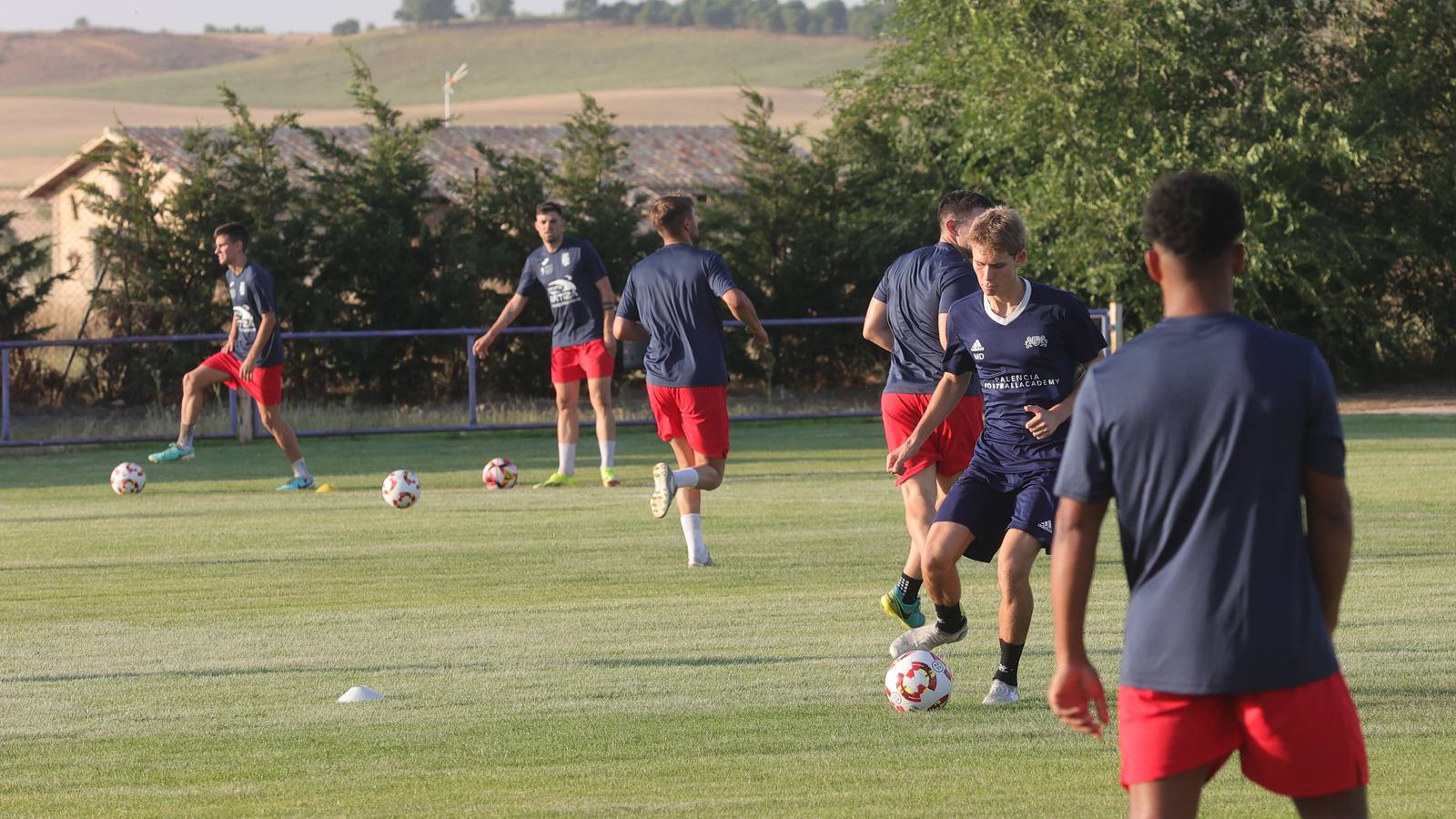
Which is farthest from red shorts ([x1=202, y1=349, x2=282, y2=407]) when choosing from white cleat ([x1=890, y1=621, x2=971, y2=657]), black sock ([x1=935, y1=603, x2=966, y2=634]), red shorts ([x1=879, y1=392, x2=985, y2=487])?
black sock ([x1=935, y1=603, x2=966, y2=634])

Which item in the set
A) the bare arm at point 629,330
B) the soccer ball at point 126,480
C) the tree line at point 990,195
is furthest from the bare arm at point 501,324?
the tree line at point 990,195

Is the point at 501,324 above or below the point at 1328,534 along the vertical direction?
below

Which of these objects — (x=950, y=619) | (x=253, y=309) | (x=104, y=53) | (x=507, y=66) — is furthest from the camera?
(x=104, y=53)

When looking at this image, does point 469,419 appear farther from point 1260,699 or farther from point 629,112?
point 629,112

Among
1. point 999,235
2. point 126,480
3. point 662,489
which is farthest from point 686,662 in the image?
point 126,480

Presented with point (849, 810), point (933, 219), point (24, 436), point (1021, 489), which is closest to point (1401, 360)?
point (933, 219)

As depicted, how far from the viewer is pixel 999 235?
6.85 m

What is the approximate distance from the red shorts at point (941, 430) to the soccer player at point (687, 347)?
2043 mm

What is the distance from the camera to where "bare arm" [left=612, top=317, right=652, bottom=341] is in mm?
11406

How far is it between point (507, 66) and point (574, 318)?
11073 centimetres

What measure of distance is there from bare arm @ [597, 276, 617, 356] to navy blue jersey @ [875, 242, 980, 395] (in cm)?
634

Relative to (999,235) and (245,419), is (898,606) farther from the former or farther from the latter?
(245,419)

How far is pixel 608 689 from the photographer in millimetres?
7520

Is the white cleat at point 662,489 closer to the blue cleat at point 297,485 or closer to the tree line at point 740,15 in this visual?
the blue cleat at point 297,485
